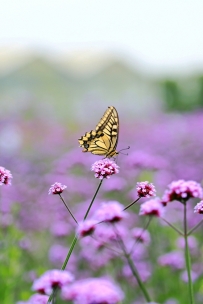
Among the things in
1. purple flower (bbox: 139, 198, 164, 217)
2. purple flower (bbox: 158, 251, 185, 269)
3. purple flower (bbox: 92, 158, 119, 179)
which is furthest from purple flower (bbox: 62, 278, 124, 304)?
purple flower (bbox: 158, 251, 185, 269)

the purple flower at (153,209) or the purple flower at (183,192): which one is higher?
the purple flower at (183,192)

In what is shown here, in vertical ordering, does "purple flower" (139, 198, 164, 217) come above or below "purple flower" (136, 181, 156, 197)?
below

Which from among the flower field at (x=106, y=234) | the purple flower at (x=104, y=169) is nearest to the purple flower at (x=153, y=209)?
the flower field at (x=106, y=234)

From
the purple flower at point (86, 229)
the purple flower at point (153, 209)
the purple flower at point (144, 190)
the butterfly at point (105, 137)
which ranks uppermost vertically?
Answer: the butterfly at point (105, 137)

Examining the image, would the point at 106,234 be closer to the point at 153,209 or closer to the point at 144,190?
the point at 144,190

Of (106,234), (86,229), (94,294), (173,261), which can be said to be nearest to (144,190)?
(86,229)

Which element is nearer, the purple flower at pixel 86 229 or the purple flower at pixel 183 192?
the purple flower at pixel 86 229

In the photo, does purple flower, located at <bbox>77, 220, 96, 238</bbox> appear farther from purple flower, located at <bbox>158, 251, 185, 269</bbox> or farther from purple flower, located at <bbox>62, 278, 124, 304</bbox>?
purple flower, located at <bbox>158, 251, 185, 269</bbox>

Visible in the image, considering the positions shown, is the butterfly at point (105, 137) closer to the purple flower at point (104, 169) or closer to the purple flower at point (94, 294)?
the purple flower at point (104, 169)
